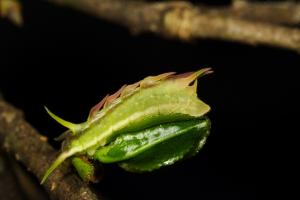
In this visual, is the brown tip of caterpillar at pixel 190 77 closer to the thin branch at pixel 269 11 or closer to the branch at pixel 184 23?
the branch at pixel 184 23

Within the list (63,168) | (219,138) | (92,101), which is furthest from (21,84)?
(63,168)

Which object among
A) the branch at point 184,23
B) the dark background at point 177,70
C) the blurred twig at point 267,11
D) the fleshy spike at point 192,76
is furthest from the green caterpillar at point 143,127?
the dark background at point 177,70

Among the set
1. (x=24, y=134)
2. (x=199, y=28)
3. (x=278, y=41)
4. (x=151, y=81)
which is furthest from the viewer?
(x=199, y=28)

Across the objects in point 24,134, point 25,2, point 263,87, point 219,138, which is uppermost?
point 24,134

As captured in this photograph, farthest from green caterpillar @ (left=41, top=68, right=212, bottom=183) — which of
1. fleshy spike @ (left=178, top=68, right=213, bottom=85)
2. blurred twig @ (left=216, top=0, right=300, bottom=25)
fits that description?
blurred twig @ (left=216, top=0, right=300, bottom=25)

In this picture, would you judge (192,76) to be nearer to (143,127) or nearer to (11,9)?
(143,127)

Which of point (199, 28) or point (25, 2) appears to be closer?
point (199, 28)

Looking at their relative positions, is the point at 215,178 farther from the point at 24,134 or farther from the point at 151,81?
the point at 151,81
